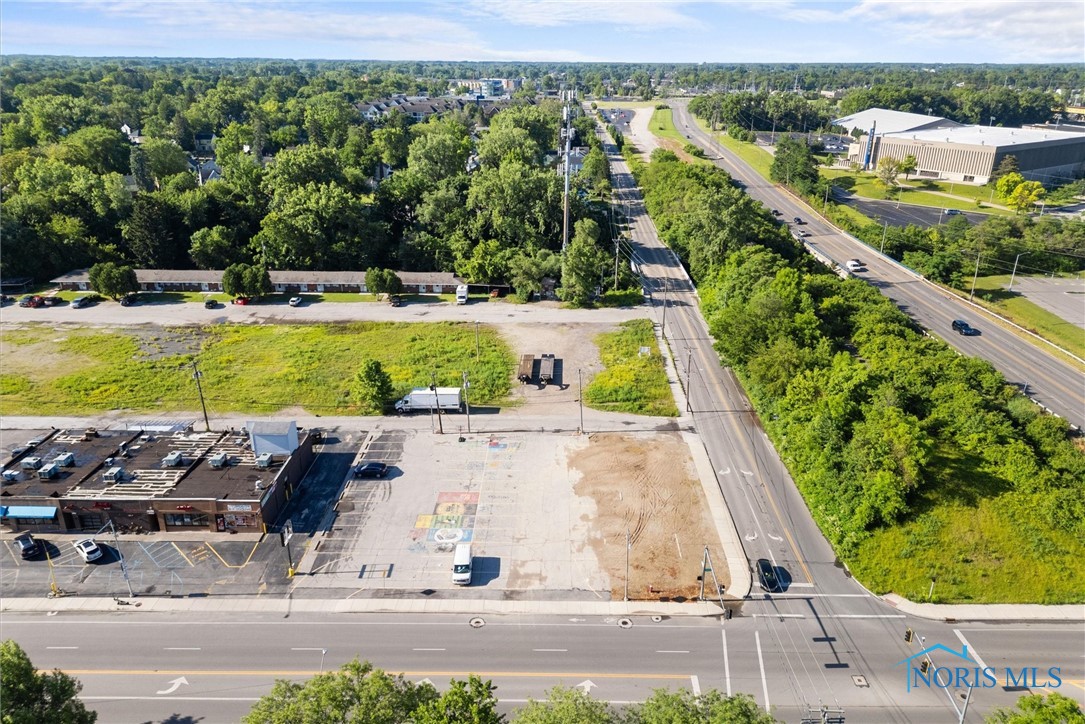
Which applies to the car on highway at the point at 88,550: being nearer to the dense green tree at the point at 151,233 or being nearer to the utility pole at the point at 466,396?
the utility pole at the point at 466,396

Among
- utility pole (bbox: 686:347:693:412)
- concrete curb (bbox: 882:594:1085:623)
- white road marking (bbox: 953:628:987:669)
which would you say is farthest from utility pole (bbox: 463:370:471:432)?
white road marking (bbox: 953:628:987:669)

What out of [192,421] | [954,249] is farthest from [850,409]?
[954,249]

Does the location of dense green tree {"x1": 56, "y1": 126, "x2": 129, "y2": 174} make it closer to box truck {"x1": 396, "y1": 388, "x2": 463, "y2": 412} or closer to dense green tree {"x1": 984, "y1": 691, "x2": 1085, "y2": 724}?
box truck {"x1": 396, "y1": 388, "x2": 463, "y2": 412}

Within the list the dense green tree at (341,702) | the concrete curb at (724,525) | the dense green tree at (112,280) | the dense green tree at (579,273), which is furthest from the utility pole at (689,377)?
the dense green tree at (112,280)

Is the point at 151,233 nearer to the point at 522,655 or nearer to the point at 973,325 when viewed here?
the point at 522,655

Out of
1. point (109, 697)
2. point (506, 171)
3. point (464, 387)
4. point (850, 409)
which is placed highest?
point (506, 171)

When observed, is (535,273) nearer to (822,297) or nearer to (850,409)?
(822,297)
